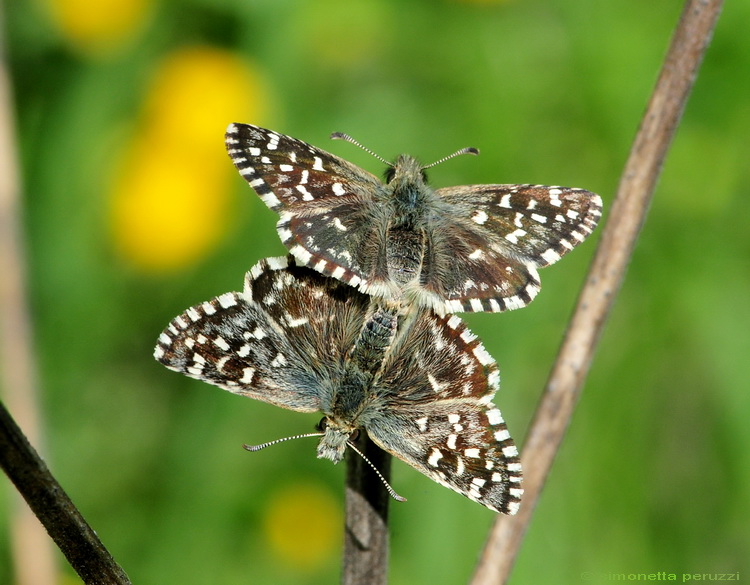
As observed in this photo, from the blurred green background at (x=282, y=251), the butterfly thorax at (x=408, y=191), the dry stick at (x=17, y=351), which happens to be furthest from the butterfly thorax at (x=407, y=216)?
the blurred green background at (x=282, y=251)

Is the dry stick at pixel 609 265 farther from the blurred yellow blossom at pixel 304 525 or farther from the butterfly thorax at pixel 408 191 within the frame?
the blurred yellow blossom at pixel 304 525

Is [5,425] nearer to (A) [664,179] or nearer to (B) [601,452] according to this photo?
(B) [601,452]

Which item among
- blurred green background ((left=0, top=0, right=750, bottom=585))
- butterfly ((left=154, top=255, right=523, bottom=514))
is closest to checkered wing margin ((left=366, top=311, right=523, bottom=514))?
butterfly ((left=154, top=255, right=523, bottom=514))

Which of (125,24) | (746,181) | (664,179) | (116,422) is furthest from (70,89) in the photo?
(746,181)

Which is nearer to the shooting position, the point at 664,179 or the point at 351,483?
the point at 351,483

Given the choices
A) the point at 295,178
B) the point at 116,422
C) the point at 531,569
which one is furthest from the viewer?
the point at 116,422

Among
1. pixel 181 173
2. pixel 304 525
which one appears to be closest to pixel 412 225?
pixel 304 525
